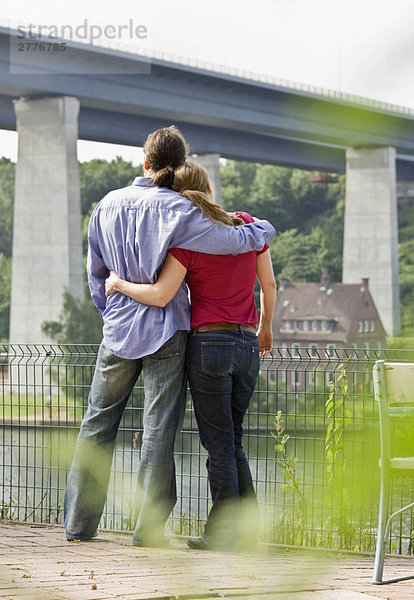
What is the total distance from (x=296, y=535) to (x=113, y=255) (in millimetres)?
2243

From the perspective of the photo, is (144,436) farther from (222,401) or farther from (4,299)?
(4,299)

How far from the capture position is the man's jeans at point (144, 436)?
4.23 metres

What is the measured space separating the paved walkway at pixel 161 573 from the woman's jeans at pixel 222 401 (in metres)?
0.23

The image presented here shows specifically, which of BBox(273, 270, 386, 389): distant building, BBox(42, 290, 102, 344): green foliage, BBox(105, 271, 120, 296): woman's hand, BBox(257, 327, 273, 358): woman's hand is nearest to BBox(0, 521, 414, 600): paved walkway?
BBox(257, 327, 273, 358): woman's hand

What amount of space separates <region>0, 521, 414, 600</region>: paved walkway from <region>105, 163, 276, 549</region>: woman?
13.1 inches

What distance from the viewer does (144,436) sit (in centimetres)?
432

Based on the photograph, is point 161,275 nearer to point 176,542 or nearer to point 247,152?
point 176,542

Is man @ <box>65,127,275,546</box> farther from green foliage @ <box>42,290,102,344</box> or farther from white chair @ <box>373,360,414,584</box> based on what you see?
green foliage @ <box>42,290,102,344</box>

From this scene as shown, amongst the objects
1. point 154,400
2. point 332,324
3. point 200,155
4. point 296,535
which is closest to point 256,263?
point 154,400

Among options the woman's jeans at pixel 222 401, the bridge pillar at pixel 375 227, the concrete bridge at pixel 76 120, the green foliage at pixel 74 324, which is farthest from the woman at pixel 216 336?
the bridge pillar at pixel 375 227

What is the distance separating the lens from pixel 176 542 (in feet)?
15.9

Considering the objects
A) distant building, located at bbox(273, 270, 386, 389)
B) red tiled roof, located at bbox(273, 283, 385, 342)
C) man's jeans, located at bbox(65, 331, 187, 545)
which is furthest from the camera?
distant building, located at bbox(273, 270, 386, 389)

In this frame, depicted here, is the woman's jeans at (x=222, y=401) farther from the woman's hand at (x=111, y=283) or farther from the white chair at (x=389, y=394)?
the white chair at (x=389, y=394)

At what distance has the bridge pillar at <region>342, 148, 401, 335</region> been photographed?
49.5 meters
